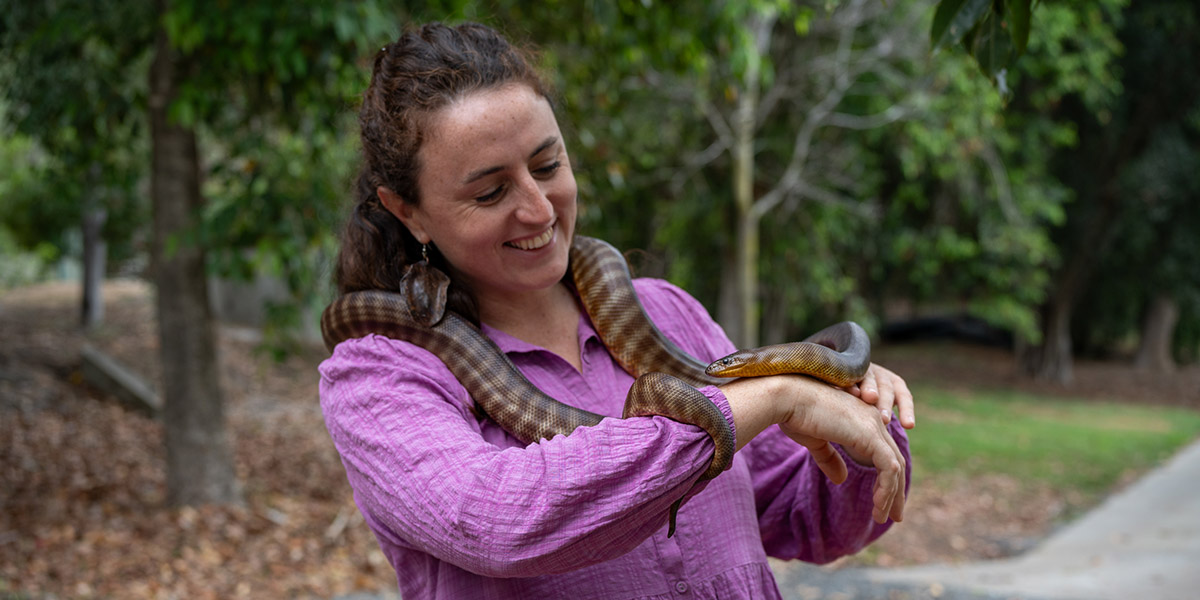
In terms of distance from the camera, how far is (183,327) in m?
6.76

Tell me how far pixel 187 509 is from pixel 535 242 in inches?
237

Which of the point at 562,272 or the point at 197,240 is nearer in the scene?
the point at 562,272

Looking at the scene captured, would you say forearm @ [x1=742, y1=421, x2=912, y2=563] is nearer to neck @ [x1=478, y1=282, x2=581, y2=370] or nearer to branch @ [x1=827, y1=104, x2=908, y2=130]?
neck @ [x1=478, y1=282, x2=581, y2=370]

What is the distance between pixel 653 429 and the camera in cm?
142

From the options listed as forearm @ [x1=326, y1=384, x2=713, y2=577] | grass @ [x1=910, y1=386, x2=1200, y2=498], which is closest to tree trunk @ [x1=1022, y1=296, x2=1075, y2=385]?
grass @ [x1=910, y1=386, x2=1200, y2=498]

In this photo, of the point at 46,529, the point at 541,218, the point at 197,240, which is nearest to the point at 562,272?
the point at 541,218

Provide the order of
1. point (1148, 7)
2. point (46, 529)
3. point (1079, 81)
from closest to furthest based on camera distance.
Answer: point (46, 529) < point (1079, 81) < point (1148, 7)

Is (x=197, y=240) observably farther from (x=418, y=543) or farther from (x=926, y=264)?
(x=926, y=264)

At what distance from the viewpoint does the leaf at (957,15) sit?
2.16 metres

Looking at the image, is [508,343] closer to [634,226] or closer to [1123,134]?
[634,226]

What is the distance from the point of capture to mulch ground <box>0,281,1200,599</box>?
609 cm

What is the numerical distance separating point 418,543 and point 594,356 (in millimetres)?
665

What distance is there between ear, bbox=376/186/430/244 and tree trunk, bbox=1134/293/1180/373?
24356mm

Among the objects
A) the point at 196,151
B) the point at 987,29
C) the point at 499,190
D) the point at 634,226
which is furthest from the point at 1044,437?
the point at 499,190
